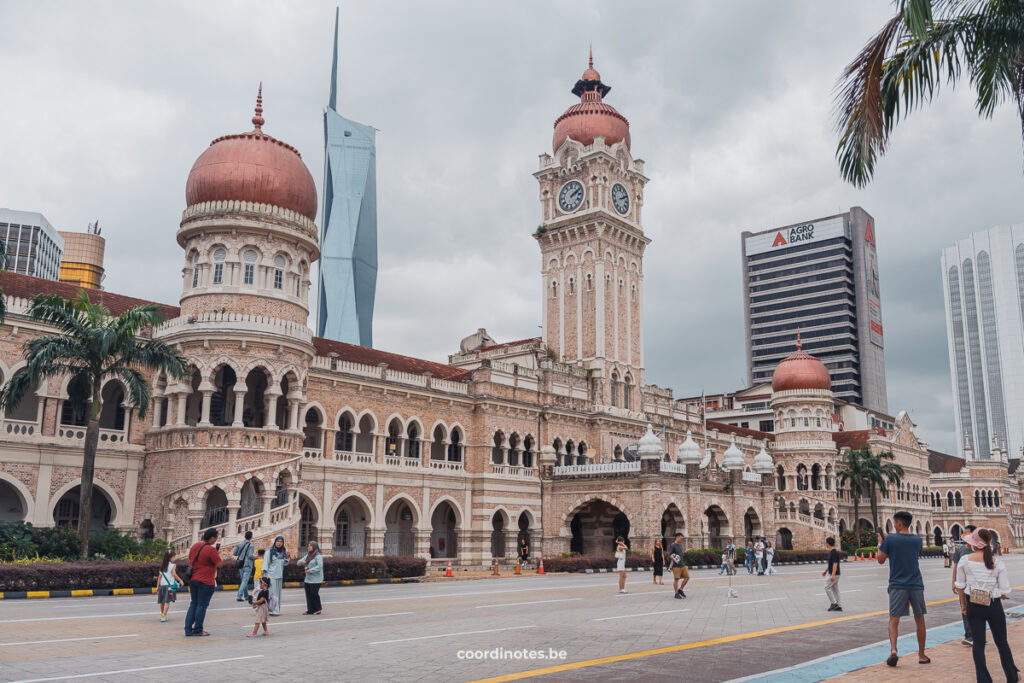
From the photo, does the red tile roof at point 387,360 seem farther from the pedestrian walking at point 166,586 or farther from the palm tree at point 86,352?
the pedestrian walking at point 166,586

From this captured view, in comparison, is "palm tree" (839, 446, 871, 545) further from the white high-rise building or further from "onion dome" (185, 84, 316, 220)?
the white high-rise building

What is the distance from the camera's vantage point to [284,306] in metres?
31.4

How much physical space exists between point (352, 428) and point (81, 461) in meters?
10.6

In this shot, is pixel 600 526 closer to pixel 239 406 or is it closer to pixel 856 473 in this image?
pixel 239 406

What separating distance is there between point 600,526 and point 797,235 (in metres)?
104

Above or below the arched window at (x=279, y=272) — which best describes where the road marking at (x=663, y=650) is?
below

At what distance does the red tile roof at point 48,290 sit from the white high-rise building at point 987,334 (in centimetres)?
15822

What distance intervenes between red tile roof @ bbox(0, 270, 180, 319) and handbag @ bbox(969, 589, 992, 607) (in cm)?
2562

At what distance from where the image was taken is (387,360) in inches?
1604

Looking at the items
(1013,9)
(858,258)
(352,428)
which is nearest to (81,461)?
(352,428)

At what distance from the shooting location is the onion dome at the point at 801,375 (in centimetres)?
6288

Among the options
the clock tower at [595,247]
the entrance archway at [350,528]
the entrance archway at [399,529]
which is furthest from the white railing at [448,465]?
the clock tower at [595,247]

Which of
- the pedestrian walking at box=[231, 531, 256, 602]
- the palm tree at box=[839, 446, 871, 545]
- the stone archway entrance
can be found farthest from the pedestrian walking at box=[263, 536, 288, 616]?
the palm tree at box=[839, 446, 871, 545]

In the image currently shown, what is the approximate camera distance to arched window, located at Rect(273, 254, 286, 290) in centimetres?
3119
